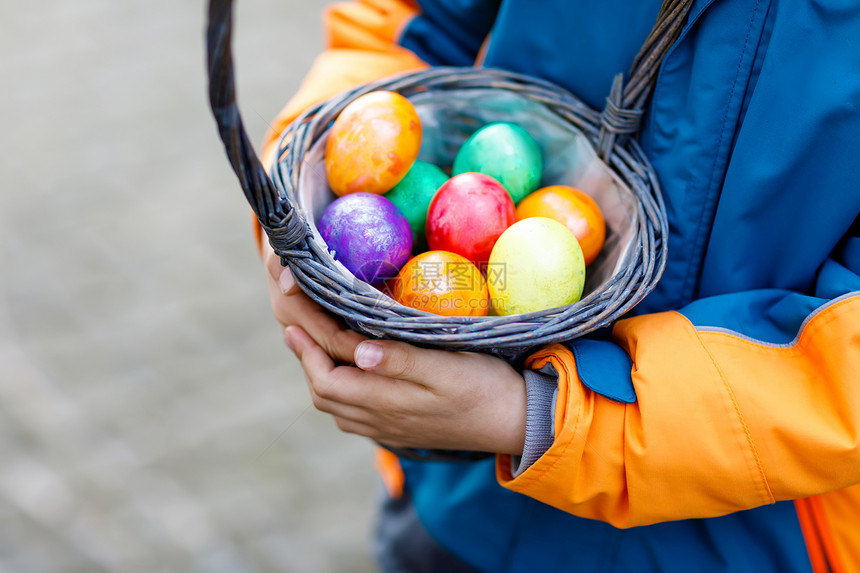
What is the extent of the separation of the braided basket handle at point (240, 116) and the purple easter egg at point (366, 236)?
9 cm

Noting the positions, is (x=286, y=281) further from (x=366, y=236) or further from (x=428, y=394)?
(x=428, y=394)

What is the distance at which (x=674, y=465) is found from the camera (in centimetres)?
73

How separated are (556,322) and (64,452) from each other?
Result: 5.37 feet

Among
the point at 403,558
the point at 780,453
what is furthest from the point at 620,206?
the point at 403,558

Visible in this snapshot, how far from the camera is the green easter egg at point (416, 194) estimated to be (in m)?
Answer: 0.99

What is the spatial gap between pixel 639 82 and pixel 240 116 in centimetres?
51

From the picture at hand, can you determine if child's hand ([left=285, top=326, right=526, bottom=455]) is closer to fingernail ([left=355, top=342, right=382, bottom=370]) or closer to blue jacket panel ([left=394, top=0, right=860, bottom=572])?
fingernail ([left=355, top=342, right=382, bottom=370])

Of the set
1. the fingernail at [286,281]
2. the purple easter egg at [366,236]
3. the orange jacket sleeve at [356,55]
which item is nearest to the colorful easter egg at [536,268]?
the purple easter egg at [366,236]

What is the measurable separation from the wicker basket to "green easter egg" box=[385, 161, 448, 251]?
4.8 inches

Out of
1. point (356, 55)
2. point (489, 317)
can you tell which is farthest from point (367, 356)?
point (356, 55)

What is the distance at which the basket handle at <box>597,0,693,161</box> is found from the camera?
76 cm

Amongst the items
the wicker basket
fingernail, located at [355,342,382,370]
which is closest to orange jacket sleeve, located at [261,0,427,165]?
the wicker basket

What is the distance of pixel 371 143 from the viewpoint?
0.89 metres

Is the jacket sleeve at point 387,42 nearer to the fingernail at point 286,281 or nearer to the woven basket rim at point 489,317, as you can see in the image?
the woven basket rim at point 489,317
